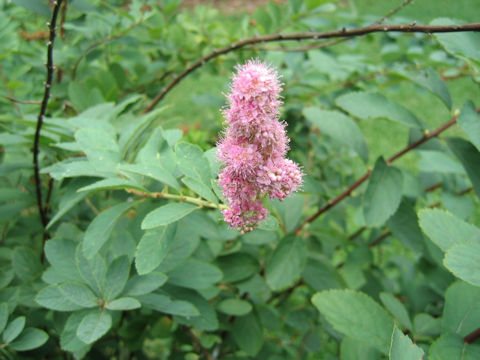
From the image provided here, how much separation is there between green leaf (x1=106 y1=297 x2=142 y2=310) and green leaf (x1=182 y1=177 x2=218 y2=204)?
0.98ft

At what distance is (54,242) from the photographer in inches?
43.7

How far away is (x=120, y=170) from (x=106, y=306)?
33 cm

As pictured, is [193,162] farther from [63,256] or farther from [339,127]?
[339,127]

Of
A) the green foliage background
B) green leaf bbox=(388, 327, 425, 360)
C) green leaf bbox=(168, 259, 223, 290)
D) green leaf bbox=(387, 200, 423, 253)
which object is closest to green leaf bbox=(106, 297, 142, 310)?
the green foliage background

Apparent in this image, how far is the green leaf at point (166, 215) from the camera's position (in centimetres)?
82

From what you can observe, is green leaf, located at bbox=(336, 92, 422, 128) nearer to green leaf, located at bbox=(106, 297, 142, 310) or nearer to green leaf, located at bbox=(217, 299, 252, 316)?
green leaf, located at bbox=(217, 299, 252, 316)

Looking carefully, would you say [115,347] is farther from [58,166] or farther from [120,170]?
[120,170]

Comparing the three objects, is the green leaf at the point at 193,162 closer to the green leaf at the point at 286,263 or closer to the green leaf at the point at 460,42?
→ the green leaf at the point at 286,263

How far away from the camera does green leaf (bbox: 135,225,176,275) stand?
2.93 ft

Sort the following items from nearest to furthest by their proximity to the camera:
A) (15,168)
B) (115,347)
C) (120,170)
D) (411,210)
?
(120,170), (15,168), (411,210), (115,347)

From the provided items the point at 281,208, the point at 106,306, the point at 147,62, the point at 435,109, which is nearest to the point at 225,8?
the point at 435,109

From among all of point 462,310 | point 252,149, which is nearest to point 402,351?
point 462,310

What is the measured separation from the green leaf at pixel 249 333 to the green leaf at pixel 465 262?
814mm

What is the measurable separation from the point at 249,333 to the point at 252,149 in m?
0.93
